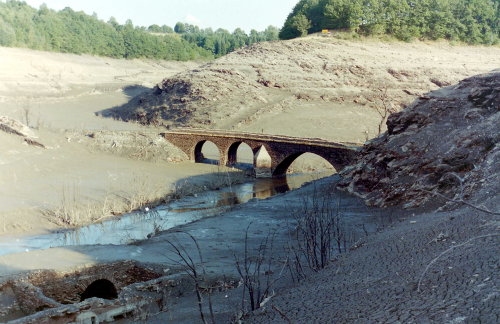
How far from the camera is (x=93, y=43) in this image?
112 m

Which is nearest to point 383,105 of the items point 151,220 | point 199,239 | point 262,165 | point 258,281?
point 262,165

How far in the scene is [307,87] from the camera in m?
60.0

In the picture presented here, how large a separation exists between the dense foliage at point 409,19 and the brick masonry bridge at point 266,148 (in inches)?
1177

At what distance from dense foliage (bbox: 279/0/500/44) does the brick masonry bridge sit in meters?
29.9

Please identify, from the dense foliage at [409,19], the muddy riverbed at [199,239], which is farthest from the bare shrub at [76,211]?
the dense foliage at [409,19]

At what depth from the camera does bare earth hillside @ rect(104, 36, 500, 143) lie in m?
56.0

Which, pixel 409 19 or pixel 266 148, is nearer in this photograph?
pixel 266 148

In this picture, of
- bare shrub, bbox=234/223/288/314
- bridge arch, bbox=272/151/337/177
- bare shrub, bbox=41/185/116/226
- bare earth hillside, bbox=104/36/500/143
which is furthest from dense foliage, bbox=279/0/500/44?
bare shrub, bbox=234/223/288/314

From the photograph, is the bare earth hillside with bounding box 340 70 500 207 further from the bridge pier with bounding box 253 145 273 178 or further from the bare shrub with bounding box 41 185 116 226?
the bridge pier with bounding box 253 145 273 178

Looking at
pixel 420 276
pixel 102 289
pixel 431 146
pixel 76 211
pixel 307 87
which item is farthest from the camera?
pixel 307 87

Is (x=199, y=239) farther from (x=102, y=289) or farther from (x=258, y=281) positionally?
(x=258, y=281)

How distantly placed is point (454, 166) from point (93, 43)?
10141 centimetres

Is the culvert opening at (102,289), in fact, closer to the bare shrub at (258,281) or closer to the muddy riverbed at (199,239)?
the muddy riverbed at (199,239)

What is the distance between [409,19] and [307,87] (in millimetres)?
21345
